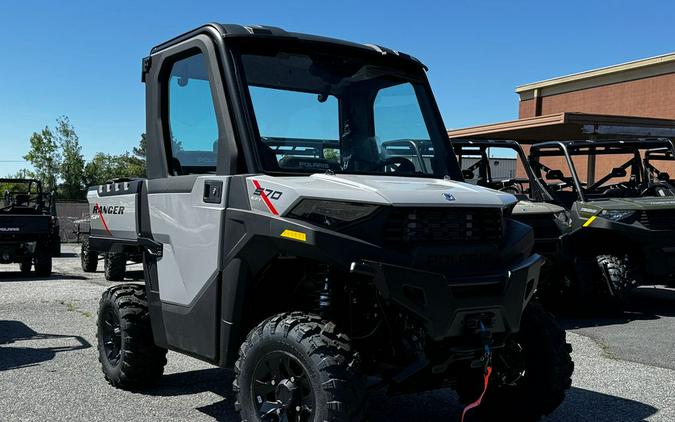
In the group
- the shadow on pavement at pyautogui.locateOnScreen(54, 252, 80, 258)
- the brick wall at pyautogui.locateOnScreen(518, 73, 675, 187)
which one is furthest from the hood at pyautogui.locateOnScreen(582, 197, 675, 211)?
the shadow on pavement at pyautogui.locateOnScreen(54, 252, 80, 258)

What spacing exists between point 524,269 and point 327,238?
108 centimetres

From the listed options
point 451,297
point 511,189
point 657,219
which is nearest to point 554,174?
point 511,189

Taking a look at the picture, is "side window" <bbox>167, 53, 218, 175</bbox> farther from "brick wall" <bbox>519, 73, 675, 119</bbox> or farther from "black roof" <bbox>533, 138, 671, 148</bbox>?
"brick wall" <bbox>519, 73, 675, 119</bbox>

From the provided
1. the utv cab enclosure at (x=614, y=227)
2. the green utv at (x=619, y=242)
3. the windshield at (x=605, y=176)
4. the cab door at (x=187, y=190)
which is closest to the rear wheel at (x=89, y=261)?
the utv cab enclosure at (x=614, y=227)

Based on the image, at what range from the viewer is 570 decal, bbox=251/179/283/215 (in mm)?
3584

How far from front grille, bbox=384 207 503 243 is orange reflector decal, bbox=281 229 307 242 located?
39 cm

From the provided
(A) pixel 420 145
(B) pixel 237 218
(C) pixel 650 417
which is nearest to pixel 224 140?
(B) pixel 237 218

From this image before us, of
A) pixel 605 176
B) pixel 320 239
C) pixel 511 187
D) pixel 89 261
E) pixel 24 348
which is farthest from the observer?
pixel 89 261

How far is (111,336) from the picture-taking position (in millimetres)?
5438

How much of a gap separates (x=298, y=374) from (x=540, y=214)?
5502 millimetres

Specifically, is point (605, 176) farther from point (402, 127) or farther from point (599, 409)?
point (402, 127)

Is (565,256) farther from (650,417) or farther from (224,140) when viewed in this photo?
(224,140)

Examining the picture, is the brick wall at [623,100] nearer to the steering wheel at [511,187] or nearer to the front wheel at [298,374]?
the steering wheel at [511,187]

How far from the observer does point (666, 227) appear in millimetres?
9180
